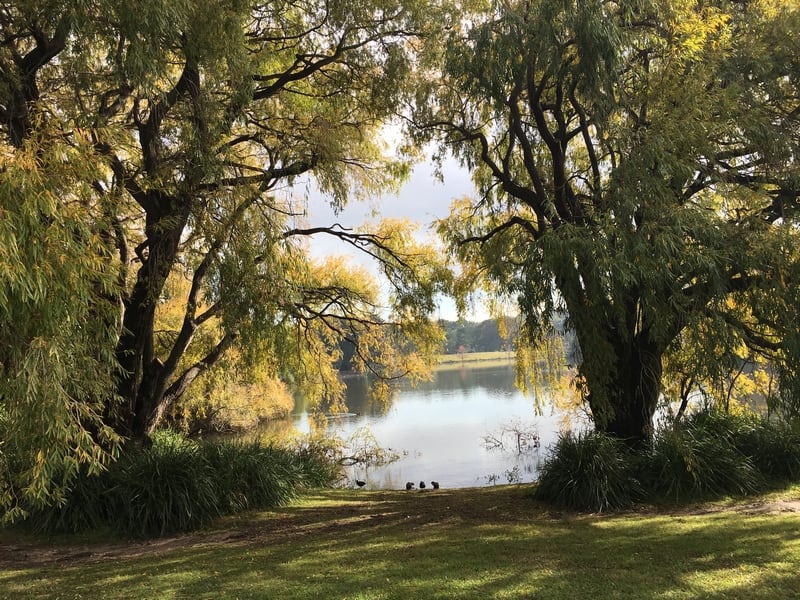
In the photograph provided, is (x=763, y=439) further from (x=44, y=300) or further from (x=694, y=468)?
(x=44, y=300)

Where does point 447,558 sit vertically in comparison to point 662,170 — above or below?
below

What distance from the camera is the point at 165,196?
7035 mm

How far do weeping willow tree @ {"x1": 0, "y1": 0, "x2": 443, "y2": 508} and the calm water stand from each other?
3667 mm

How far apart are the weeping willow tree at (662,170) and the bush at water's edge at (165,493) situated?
14.3ft

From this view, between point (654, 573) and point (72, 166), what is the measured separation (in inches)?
194

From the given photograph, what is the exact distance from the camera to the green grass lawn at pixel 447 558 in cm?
401

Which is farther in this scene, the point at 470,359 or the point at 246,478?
the point at 470,359

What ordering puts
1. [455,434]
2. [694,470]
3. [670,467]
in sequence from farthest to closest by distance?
[455,434] < [670,467] < [694,470]

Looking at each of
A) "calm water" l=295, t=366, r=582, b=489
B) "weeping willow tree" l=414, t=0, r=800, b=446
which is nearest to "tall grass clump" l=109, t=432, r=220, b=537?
"weeping willow tree" l=414, t=0, r=800, b=446

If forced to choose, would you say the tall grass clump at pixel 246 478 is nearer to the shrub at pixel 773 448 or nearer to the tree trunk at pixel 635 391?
the tree trunk at pixel 635 391

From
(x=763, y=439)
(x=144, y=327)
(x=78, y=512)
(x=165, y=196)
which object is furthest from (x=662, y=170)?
(x=78, y=512)

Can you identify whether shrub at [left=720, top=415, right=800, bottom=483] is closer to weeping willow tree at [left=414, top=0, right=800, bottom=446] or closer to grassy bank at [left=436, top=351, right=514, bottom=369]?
weeping willow tree at [left=414, top=0, right=800, bottom=446]

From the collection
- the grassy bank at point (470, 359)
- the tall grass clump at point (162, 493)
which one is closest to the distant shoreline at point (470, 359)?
the grassy bank at point (470, 359)

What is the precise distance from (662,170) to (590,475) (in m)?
3.68
